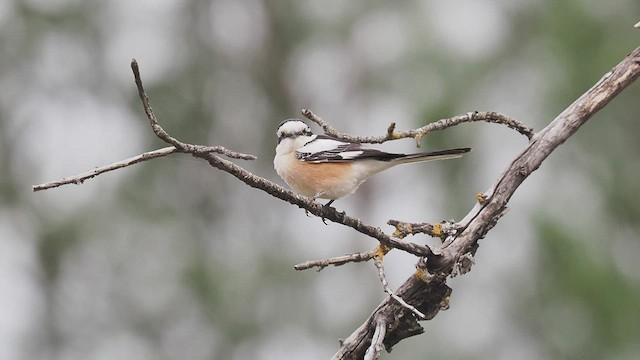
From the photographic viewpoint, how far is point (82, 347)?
409 inches

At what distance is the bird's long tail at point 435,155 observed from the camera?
3414 millimetres

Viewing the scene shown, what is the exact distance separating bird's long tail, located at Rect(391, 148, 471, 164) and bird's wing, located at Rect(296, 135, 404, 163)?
10cm

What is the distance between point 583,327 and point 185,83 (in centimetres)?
517

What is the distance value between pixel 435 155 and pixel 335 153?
29.8 inches

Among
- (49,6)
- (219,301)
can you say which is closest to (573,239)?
(219,301)

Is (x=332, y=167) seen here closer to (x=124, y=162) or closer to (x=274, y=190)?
(x=274, y=190)

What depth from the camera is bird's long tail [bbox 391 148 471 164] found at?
11.2 feet

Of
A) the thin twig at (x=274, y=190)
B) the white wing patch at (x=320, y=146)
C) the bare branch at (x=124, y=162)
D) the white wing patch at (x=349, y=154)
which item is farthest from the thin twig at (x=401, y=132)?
the white wing patch at (x=320, y=146)

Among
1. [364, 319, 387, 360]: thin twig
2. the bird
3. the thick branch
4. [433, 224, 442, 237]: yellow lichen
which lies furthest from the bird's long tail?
[364, 319, 387, 360]: thin twig

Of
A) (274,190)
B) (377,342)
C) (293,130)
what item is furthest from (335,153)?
(274,190)

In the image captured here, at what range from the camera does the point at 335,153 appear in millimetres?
4176

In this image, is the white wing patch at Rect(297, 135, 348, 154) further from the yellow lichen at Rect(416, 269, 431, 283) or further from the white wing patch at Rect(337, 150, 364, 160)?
the yellow lichen at Rect(416, 269, 431, 283)

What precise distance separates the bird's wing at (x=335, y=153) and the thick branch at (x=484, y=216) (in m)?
0.73

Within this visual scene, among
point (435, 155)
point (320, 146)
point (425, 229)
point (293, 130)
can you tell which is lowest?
point (425, 229)
